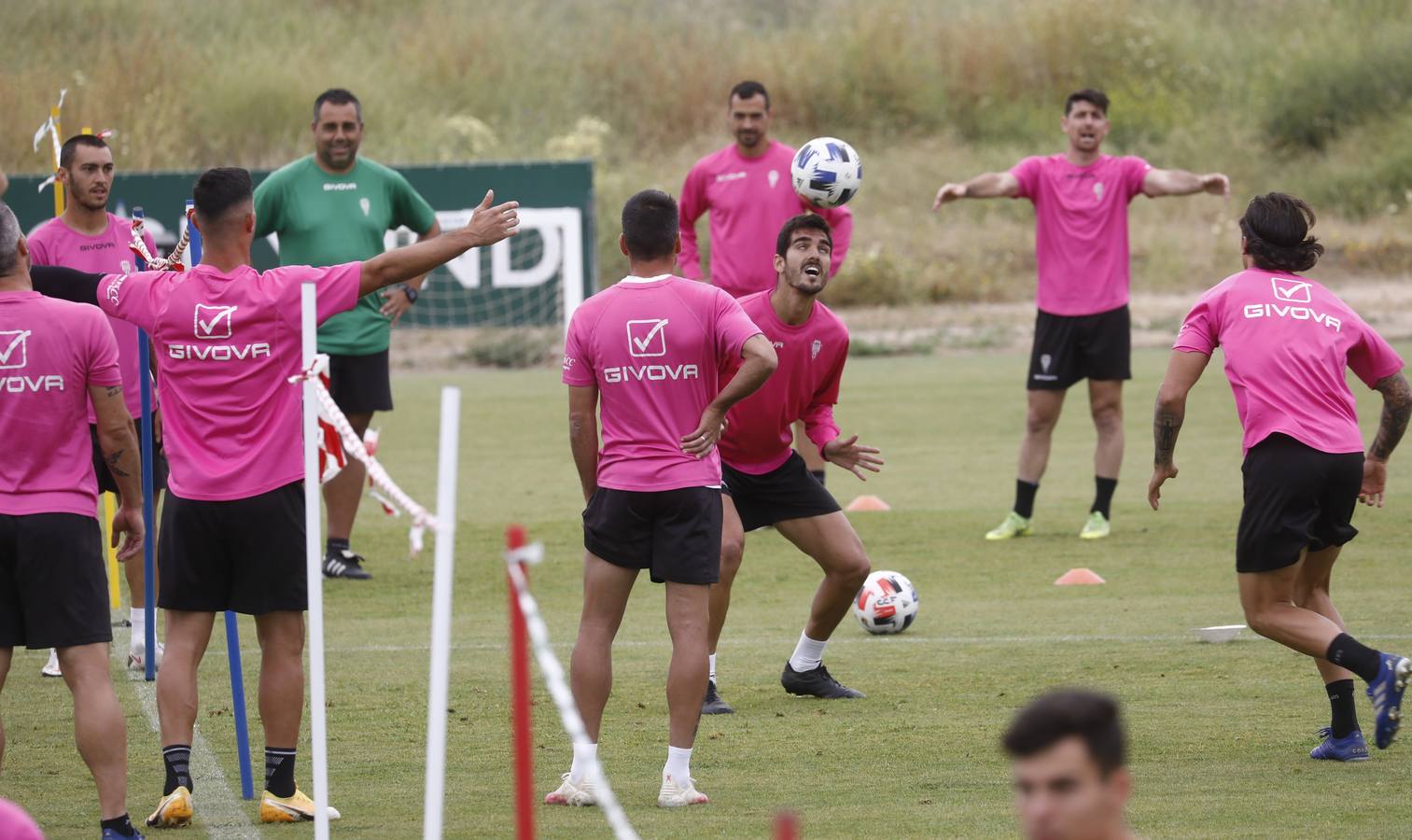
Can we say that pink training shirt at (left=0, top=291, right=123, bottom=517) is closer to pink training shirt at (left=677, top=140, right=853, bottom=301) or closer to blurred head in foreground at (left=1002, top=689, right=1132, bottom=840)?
blurred head in foreground at (left=1002, top=689, right=1132, bottom=840)

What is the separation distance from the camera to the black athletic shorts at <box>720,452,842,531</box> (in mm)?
7777

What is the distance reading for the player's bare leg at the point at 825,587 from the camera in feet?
25.6

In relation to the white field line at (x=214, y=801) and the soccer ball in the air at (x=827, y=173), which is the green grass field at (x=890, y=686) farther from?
the soccer ball in the air at (x=827, y=173)

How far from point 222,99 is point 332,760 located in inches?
1158

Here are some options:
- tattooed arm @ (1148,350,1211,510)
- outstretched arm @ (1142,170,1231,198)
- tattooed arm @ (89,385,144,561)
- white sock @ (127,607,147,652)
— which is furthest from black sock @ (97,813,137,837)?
outstretched arm @ (1142,170,1231,198)

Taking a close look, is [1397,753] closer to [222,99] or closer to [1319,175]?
[1319,175]

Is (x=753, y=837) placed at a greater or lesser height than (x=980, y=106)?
lesser

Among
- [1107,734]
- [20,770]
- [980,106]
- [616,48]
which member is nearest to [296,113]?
[616,48]

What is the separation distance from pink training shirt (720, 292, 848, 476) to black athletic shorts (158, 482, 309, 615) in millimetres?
2151

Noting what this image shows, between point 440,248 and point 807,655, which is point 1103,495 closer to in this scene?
point 807,655

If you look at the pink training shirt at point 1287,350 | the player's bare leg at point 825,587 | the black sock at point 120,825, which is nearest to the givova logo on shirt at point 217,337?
the black sock at point 120,825

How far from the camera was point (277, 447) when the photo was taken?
615 centimetres

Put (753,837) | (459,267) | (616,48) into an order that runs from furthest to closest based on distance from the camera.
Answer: (616,48)
(459,267)
(753,837)

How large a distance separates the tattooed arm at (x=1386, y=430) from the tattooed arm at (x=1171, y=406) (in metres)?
0.66
